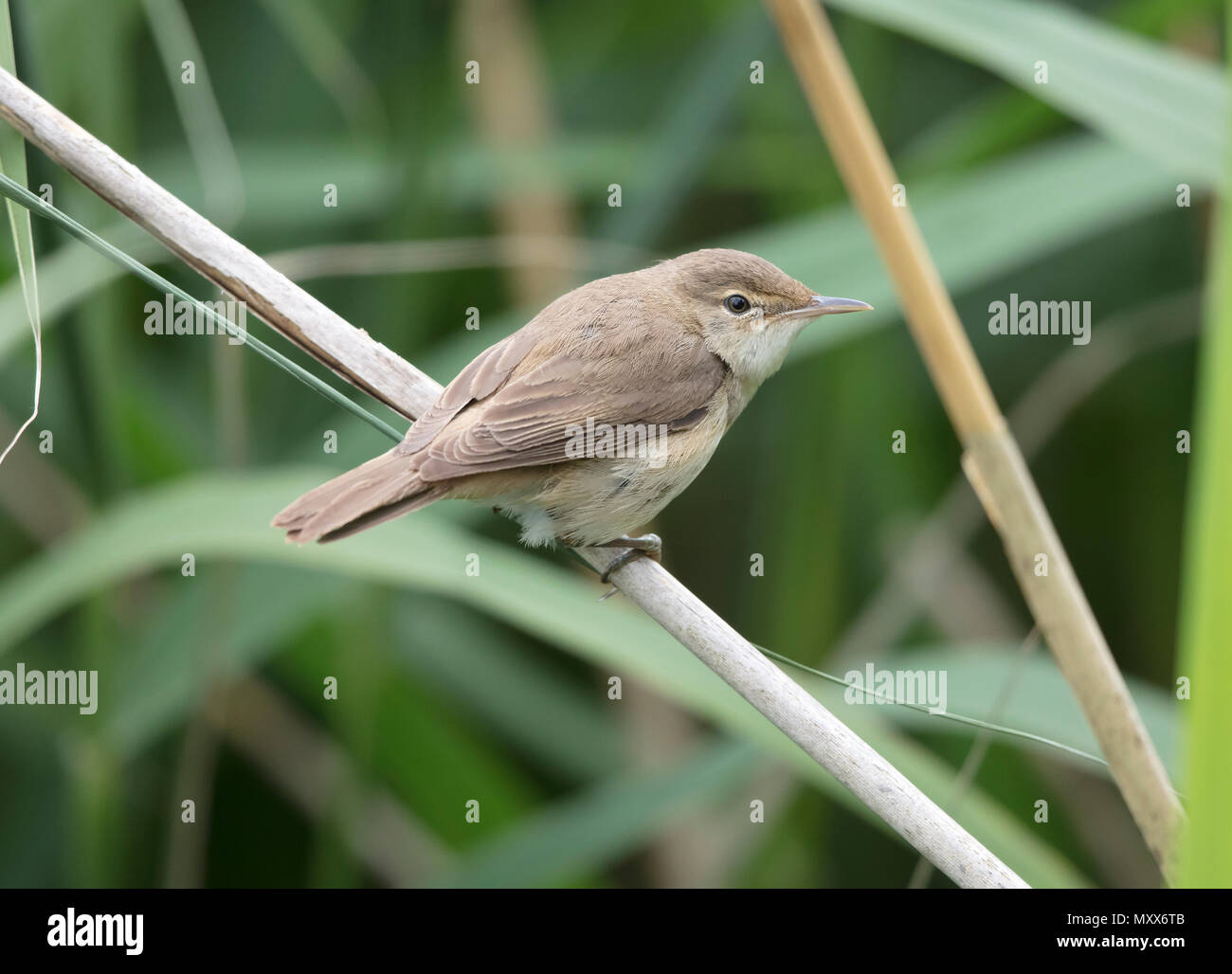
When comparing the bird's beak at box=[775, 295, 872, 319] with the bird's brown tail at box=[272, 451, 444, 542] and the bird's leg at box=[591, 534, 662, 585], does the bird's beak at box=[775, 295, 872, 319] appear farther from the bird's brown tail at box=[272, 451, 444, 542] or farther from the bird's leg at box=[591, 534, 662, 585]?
the bird's brown tail at box=[272, 451, 444, 542]

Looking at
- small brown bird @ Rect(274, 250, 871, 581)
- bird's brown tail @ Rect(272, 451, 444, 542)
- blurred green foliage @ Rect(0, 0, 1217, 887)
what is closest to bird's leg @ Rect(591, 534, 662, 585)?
small brown bird @ Rect(274, 250, 871, 581)

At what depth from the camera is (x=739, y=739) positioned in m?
2.81

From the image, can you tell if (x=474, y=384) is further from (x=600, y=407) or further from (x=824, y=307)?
(x=824, y=307)

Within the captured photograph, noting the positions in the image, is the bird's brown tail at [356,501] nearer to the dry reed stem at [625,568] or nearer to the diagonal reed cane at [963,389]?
the dry reed stem at [625,568]

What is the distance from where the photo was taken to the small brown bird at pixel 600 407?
216cm

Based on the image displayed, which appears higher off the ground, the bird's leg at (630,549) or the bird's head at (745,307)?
the bird's head at (745,307)

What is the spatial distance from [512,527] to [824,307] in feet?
4.99

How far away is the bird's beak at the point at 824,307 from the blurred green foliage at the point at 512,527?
0.23 metres

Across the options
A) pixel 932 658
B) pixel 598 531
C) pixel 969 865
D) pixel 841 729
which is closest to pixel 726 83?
pixel 598 531

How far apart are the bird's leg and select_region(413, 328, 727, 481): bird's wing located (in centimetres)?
22

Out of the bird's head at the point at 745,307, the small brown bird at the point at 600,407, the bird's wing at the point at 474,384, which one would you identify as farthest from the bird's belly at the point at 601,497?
the bird's head at the point at 745,307

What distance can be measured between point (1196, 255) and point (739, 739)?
7.46 ft

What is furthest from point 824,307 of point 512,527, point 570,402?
point 512,527

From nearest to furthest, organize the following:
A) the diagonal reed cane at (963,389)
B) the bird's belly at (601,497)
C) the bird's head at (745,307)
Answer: the diagonal reed cane at (963,389), the bird's belly at (601,497), the bird's head at (745,307)
